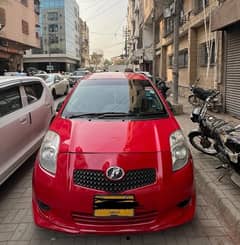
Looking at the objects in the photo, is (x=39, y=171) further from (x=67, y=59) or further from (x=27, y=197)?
(x=67, y=59)

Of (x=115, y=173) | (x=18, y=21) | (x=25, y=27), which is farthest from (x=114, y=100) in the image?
(x=25, y=27)

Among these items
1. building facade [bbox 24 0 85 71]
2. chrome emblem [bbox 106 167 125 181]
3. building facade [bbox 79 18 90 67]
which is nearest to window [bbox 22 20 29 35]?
chrome emblem [bbox 106 167 125 181]

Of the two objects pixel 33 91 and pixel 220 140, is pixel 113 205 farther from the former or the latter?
pixel 33 91

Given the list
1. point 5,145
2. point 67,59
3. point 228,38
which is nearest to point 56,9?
point 67,59

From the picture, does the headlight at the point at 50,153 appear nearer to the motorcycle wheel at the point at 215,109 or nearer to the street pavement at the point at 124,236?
the street pavement at the point at 124,236

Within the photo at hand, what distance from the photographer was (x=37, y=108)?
20.9 ft

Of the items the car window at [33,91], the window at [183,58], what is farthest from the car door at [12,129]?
the window at [183,58]

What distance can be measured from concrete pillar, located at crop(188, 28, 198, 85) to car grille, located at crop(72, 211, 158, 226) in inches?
539

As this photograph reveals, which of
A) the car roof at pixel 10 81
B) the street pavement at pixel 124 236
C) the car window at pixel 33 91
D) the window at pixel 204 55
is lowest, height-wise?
the street pavement at pixel 124 236

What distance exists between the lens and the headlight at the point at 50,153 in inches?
134

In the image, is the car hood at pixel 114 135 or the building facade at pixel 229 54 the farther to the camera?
Answer: the building facade at pixel 229 54

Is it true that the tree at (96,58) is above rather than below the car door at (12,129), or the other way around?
above

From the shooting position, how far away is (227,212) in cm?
390

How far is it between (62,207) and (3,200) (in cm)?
171
